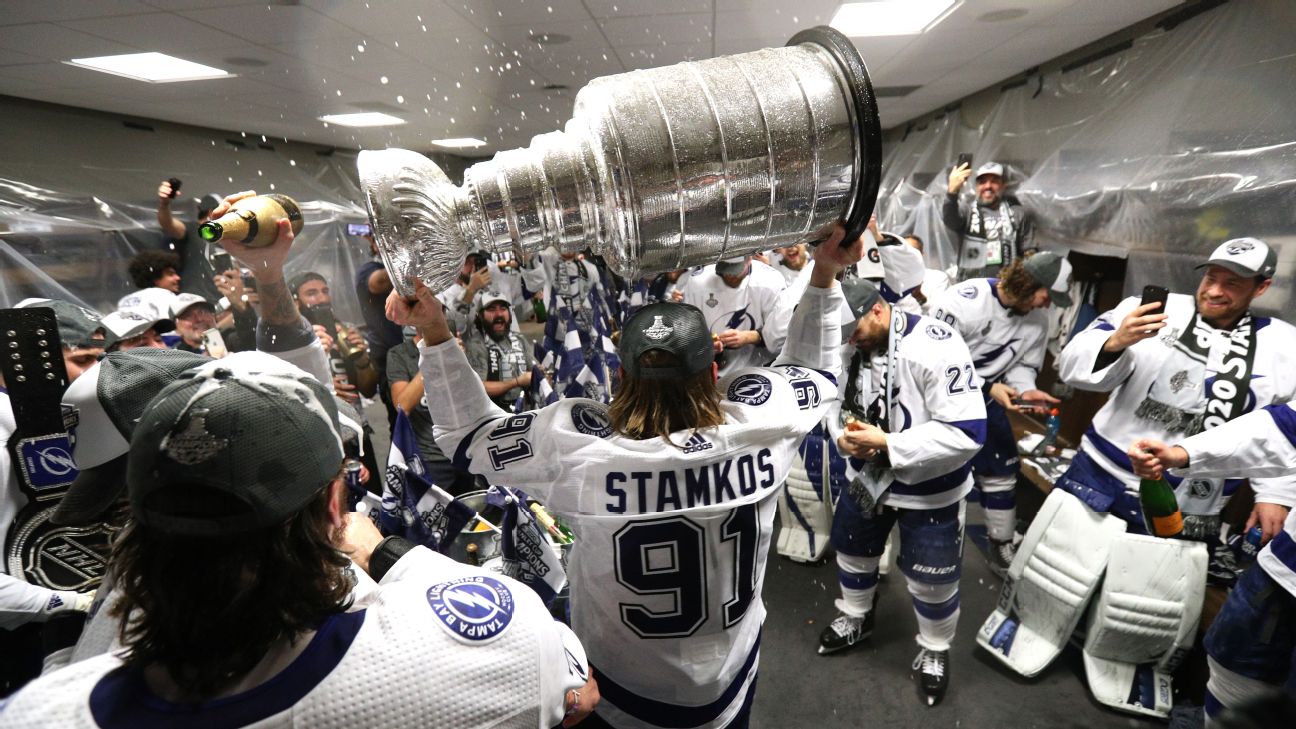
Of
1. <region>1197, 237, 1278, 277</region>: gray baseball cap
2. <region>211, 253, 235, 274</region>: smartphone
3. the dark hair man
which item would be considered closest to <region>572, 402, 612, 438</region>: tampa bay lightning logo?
the dark hair man

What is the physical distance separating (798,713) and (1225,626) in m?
1.65

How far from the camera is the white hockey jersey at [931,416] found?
2.53m

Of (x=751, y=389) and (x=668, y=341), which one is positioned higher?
(x=668, y=341)

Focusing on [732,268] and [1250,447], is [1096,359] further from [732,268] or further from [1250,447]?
[732,268]

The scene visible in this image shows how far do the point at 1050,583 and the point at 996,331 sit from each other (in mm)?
1663

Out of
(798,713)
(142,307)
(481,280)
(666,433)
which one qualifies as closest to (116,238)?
(142,307)

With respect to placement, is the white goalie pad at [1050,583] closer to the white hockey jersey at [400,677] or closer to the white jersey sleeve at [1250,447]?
the white jersey sleeve at [1250,447]

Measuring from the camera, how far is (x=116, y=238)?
4.97 m

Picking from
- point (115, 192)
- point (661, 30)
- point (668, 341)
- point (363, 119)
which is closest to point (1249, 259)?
point (668, 341)

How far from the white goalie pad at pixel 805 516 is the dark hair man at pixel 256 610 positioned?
3237 millimetres

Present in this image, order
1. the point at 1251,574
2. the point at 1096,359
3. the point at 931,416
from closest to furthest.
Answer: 1. the point at 1251,574
2. the point at 931,416
3. the point at 1096,359

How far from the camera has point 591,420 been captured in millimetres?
1585

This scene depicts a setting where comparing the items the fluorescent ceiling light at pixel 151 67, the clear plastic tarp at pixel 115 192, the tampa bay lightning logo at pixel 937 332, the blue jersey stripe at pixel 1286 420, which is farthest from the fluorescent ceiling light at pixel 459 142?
the blue jersey stripe at pixel 1286 420

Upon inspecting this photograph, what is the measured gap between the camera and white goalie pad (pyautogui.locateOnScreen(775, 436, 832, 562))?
3926 mm
